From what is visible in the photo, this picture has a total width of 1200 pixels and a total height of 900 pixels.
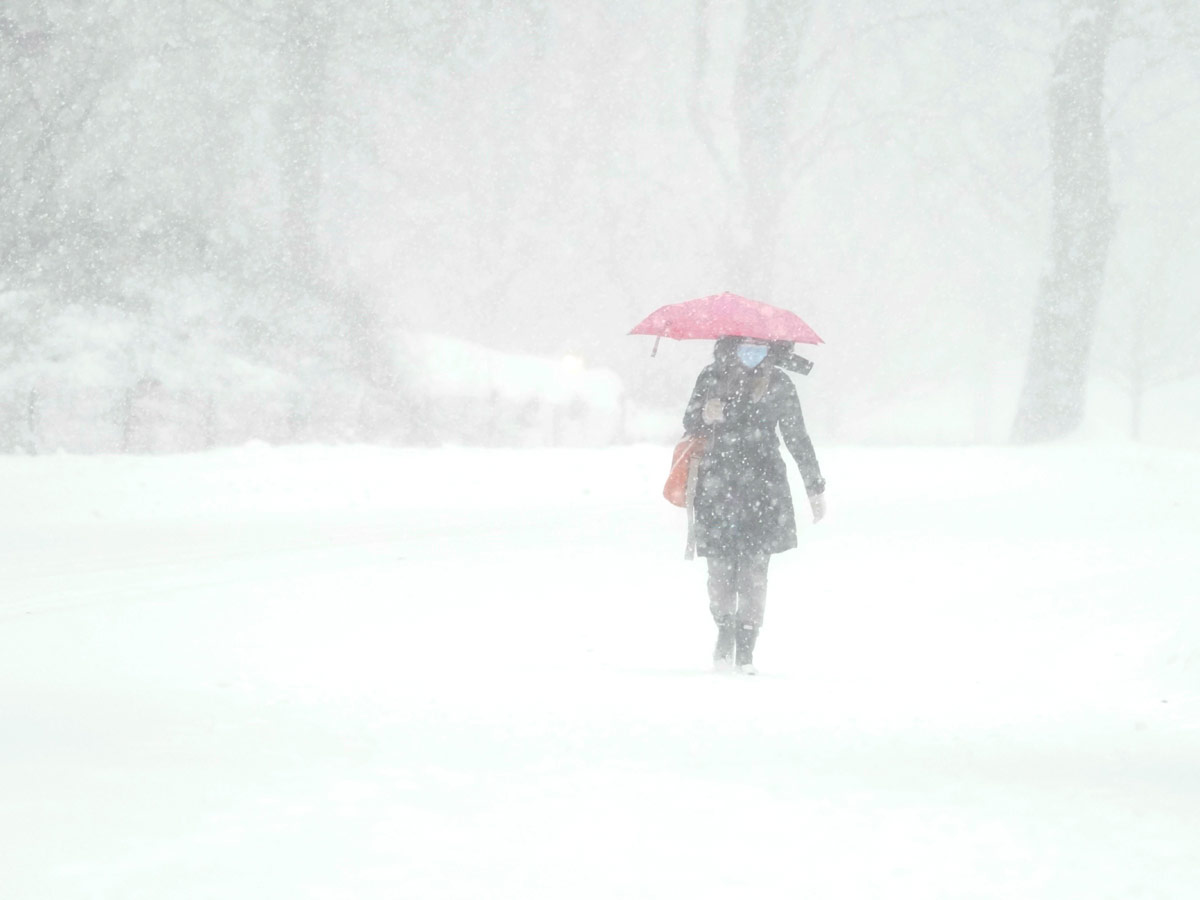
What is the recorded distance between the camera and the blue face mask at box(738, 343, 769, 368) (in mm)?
6938

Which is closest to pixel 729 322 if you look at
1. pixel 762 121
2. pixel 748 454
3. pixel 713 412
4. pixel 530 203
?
pixel 713 412

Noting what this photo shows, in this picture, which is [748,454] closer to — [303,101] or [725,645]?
[725,645]

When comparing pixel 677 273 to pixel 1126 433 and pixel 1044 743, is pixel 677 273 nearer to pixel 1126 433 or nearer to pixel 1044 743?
pixel 1126 433

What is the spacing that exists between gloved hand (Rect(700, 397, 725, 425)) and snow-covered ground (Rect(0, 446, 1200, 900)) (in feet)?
4.11

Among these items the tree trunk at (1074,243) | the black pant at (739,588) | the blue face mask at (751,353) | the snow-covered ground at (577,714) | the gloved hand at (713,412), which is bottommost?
the snow-covered ground at (577,714)

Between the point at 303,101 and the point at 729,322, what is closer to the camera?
the point at 729,322

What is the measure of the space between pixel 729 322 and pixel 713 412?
1.45 ft

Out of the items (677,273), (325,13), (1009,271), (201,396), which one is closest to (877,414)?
(1009,271)

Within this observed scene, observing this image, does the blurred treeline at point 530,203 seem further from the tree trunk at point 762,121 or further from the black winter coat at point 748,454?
the black winter coat at point 748,454

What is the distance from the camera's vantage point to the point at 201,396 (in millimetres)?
20625

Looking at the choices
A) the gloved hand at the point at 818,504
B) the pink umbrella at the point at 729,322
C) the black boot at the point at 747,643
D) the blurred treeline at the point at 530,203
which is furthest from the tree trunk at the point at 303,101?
the gloved hand at the point at 818,504

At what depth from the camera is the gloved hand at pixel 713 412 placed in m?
6.91

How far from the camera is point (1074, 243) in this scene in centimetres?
2450

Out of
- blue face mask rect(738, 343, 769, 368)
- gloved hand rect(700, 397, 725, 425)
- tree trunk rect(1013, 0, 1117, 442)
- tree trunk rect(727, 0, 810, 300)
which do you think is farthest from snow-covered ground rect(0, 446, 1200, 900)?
tree trunk rect(727, 0, 810, 300)
